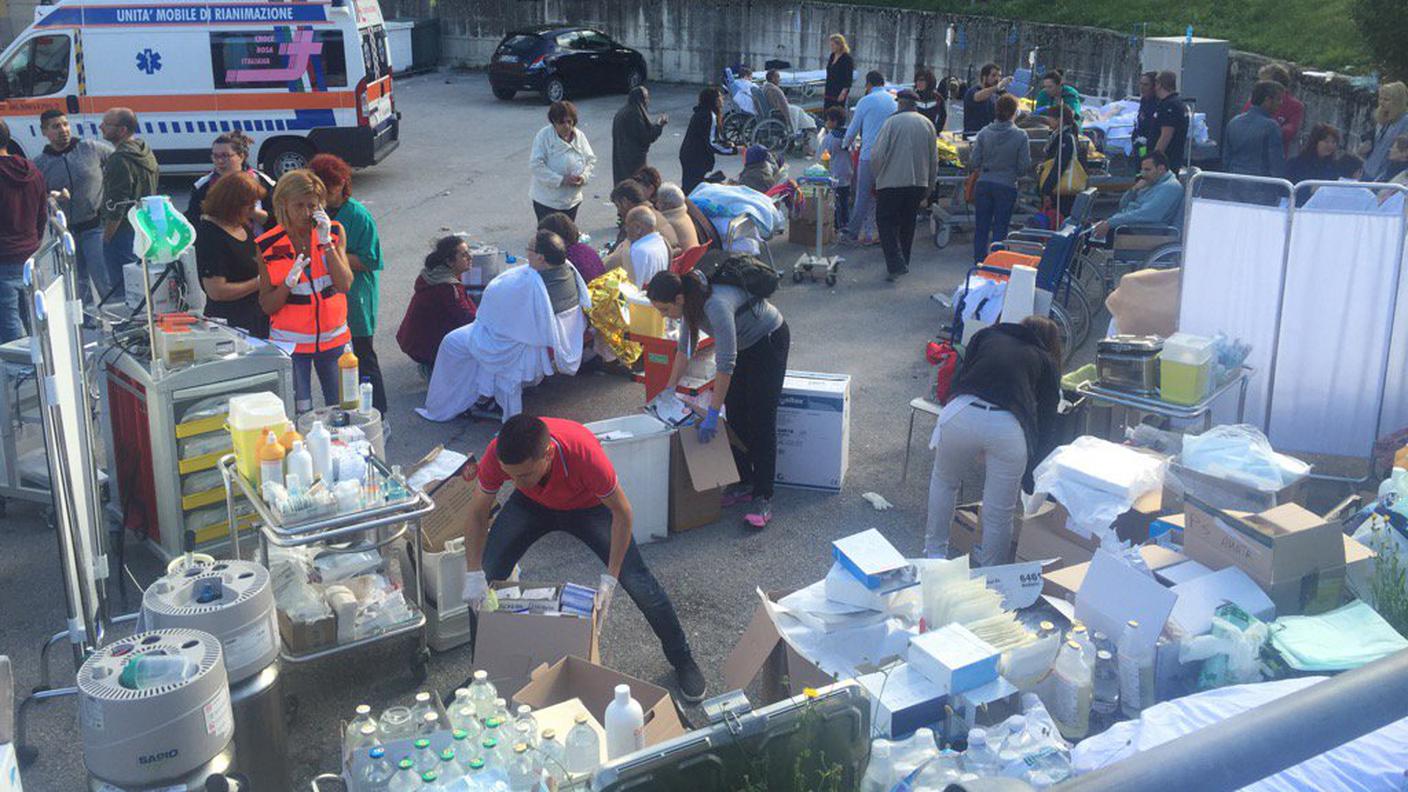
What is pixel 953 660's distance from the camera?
14.5 ft

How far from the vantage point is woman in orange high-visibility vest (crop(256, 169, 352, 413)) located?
6.84 metres

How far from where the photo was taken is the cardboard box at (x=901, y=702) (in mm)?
4293

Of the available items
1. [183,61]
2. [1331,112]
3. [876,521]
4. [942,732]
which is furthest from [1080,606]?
[183,61]

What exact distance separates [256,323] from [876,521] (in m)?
3.79

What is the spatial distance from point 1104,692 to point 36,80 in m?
13.7

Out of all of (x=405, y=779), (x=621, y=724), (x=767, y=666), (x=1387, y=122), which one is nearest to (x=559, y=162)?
(x=767, y=666)

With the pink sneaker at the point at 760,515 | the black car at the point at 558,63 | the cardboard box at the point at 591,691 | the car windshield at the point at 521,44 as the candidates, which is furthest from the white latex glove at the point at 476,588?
the car windshield at the point at 521,44

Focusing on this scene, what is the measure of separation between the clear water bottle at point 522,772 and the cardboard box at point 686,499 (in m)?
2.99

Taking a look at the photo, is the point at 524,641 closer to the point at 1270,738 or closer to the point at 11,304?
the point at 1270,738

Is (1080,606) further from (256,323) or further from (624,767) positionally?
(256,323)

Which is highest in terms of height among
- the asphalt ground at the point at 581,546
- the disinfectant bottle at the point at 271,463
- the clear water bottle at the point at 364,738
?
the disinfectant bottle at the point at 271,463

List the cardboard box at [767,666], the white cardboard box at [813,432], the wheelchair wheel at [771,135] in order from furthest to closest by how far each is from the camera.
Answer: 1. the wheelchair wheel at [771,135]
2. the white cardboard box at [813,432]
3. the cardboard box at [767,666]

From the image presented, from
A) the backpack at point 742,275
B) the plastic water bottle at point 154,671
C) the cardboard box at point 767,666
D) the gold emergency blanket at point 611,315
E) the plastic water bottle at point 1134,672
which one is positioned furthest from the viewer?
the gold emergency blanket at point 611,315

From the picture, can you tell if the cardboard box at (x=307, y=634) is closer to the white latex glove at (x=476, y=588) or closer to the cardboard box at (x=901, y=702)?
the white latex glove at (x=476, y=588)
